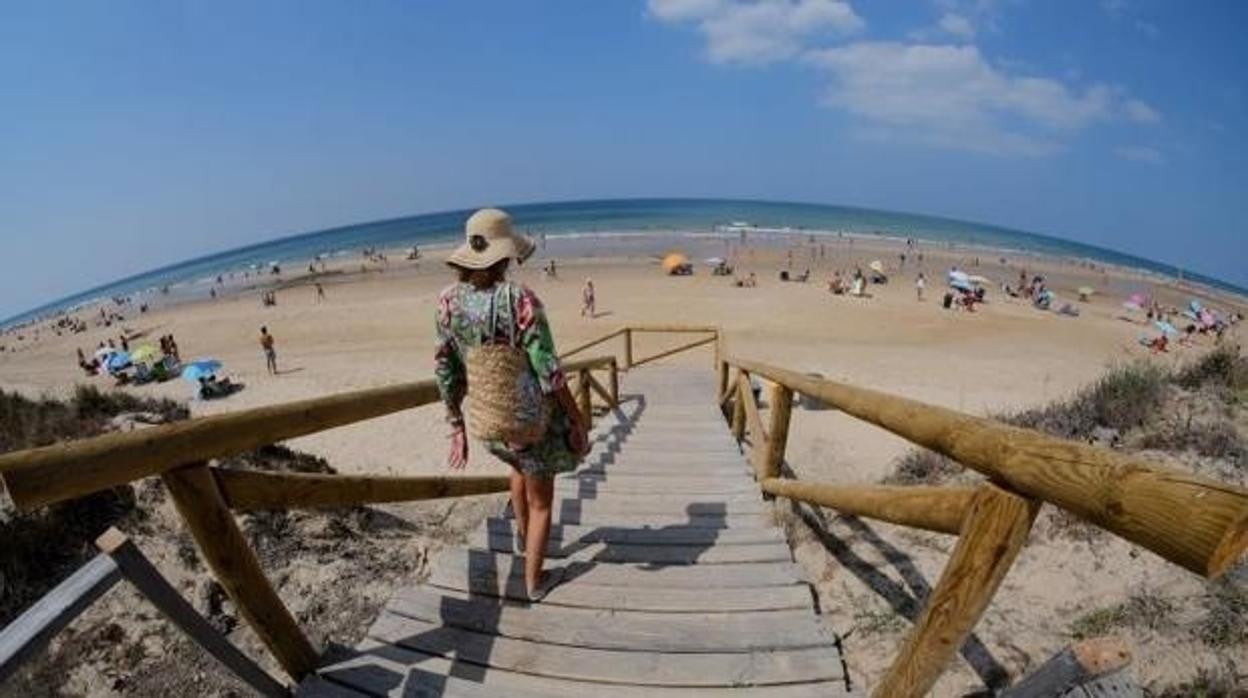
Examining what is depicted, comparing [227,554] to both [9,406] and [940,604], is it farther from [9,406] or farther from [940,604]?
[9,406]

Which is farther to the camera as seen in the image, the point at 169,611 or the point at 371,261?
the point at 371,261

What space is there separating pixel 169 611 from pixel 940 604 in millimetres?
2060

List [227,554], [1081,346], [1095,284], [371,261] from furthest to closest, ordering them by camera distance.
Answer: [371,261], [1095,284], [1081,346], [227,554]

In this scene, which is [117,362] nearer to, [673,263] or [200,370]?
[200,370]

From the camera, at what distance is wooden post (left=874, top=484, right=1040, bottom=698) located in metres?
1.53

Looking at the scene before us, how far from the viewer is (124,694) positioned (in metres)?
3.29

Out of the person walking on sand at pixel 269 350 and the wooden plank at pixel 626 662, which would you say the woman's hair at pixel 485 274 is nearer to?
the wooden plank at pixel 626 662

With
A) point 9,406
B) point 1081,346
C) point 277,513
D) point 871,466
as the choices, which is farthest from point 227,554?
point 1081,346

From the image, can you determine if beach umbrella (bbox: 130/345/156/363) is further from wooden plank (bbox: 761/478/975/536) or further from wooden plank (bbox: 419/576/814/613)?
wooden plank (bbox: 761/478/975/536)

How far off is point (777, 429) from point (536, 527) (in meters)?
1.94

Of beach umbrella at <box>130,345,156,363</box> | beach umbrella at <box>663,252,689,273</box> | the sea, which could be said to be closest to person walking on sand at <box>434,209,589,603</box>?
beach umbrella at <box>130,345,156,363</box>

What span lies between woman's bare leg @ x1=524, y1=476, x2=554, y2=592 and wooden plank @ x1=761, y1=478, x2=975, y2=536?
1.24m

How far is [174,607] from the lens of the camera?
74.4 inches

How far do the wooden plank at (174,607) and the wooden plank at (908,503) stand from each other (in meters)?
2.02
